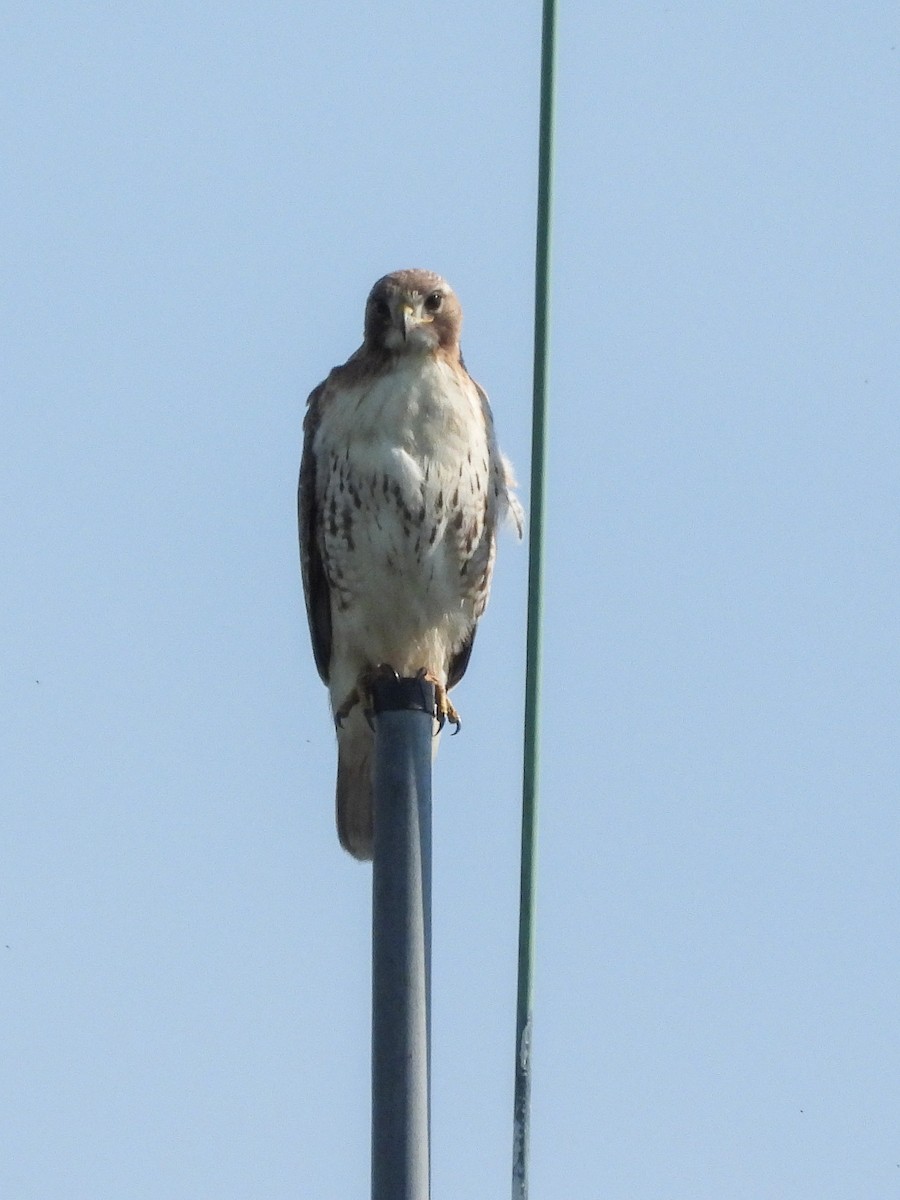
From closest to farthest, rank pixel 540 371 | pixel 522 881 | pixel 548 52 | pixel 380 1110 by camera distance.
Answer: pixel 380 1110 → pixel 522 881 → pixel 540 371 → pixel 548 52

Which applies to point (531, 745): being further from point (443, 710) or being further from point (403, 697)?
point (443, 710)

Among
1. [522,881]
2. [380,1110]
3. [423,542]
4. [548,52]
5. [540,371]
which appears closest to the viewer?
[380,1110]

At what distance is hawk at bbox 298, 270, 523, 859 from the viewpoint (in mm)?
7660

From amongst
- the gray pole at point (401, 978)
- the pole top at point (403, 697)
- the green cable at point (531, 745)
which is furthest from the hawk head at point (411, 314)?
the gray pole at point (401, 978)

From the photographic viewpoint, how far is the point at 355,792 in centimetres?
781

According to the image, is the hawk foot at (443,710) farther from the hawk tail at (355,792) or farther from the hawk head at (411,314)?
the hawk head at (411,314)

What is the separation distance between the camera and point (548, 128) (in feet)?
19.4

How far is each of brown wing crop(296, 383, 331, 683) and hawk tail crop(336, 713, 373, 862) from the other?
1.36ft

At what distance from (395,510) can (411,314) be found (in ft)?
2.65

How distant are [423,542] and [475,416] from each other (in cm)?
55

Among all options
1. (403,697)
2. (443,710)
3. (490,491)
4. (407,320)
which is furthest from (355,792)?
(403,697)

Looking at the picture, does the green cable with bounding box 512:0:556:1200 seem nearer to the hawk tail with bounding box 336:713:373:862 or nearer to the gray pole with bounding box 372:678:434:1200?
the gray pole with bounding box 372:678:434:1200

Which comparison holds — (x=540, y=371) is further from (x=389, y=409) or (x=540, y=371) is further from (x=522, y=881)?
(x=389, y=409)

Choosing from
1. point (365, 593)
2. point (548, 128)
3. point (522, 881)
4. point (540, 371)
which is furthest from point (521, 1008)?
point (365, 593)
